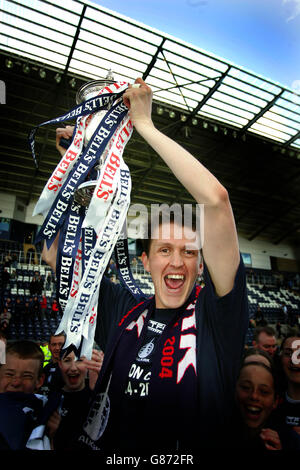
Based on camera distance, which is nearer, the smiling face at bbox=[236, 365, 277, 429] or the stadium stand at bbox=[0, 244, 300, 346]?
the smiling face at bbox=[236, 365, 277, 429]

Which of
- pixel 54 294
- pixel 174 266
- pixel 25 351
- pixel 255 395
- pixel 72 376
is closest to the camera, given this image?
pixel 174 266

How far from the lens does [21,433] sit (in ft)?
4.51

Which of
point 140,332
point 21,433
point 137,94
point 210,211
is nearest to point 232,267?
point 210,211

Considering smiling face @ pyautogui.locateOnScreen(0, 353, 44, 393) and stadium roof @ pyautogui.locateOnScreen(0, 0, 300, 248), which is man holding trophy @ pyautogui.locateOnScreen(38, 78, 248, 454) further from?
stadium roof @ pyautogui.locateOnScreen(0, 0, 300, 248)

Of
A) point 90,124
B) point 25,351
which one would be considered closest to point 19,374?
point 25,351

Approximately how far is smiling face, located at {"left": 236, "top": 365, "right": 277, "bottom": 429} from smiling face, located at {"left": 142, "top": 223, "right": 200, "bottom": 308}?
906 millimetres

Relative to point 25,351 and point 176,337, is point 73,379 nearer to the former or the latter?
point 25,351

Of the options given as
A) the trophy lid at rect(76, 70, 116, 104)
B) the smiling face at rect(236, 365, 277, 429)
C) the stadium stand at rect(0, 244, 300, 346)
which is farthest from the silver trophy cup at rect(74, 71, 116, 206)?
the stadium stand at rect(0, 244, 300, 346)

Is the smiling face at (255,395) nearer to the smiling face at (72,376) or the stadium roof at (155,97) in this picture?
the smiling face at (72,376)

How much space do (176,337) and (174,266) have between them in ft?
0.94

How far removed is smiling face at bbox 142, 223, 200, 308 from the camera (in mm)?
1296

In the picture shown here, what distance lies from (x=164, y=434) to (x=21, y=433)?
755 mm

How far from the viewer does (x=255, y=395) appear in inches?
70.4

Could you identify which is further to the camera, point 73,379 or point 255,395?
point 73,379
